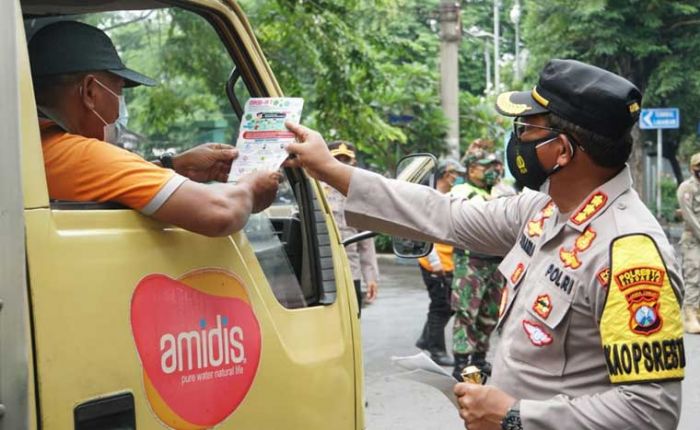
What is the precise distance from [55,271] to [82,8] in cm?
138

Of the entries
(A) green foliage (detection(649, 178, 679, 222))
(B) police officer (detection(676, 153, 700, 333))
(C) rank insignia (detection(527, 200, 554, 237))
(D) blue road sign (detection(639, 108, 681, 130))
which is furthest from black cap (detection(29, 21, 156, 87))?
(A) green foliage (detection(649, 178, 679, 222))

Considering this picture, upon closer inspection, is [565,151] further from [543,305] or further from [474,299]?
[474,299]

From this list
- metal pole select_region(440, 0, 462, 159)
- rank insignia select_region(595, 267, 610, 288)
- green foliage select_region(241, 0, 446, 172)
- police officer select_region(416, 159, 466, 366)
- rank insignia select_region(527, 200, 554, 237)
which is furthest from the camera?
metal pole select_region(440, 0, 462, 159)

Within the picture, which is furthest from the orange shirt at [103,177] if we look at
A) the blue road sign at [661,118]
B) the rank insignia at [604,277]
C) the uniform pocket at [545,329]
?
the blue road sign at [661,118]

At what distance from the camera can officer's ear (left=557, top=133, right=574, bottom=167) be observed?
95.4 inches

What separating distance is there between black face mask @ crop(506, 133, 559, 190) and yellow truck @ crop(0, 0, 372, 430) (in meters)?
0.75

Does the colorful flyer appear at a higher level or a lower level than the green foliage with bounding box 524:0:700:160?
lower

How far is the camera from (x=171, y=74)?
371 inches

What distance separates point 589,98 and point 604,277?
420 mm

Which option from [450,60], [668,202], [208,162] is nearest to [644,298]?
[208,162]

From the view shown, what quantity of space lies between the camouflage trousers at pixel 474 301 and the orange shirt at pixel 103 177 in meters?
5.15

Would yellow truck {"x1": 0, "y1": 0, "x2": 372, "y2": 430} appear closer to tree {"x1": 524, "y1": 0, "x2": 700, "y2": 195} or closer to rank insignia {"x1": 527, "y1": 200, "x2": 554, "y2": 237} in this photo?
rank insignia {"x1": 527, "y1": 200, "x2": 554, "y2": 237}

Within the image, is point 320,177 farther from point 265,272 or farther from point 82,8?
point 82,8

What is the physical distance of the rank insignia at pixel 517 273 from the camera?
2537 millimetres
